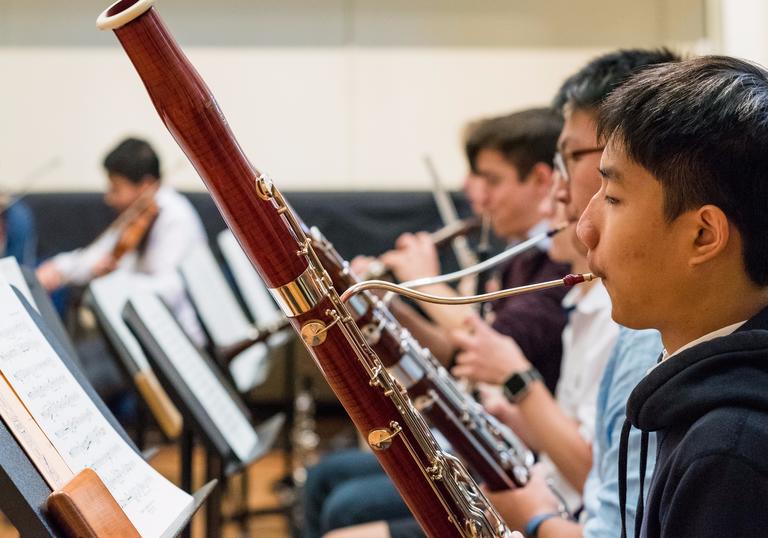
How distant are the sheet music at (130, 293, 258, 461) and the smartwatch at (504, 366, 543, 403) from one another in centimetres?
52

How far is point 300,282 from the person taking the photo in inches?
40.1

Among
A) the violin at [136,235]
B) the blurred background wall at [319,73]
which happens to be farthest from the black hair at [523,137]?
the blurred background wall at [319,73]

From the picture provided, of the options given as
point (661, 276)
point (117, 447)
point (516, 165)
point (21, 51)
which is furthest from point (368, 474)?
point (21, 51)

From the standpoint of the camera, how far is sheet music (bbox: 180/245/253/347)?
308 cm

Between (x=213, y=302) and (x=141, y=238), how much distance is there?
103 cm

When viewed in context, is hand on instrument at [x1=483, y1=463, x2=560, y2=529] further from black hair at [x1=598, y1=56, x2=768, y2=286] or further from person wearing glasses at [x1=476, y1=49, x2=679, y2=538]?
black hair at [x1=598, y1=56, x2=768, y2=286]

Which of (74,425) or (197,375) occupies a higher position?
(74,425)

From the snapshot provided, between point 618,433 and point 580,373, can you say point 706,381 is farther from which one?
point 580,373

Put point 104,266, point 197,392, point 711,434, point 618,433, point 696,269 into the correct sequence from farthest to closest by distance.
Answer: point 104,266, point 197,392, point 618,433, point 696,269, point 711,434

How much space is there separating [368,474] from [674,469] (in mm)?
1613

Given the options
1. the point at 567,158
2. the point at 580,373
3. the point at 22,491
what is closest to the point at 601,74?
the point at 567,158

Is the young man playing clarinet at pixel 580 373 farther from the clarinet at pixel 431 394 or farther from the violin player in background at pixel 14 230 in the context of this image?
the violin player in background at pixel 14 230

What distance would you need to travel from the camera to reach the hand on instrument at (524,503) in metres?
1.47

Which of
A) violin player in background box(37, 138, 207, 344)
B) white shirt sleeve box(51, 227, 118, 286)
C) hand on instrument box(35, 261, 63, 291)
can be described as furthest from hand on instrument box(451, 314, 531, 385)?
hand on instrument box(35, 261, 63, 291)
